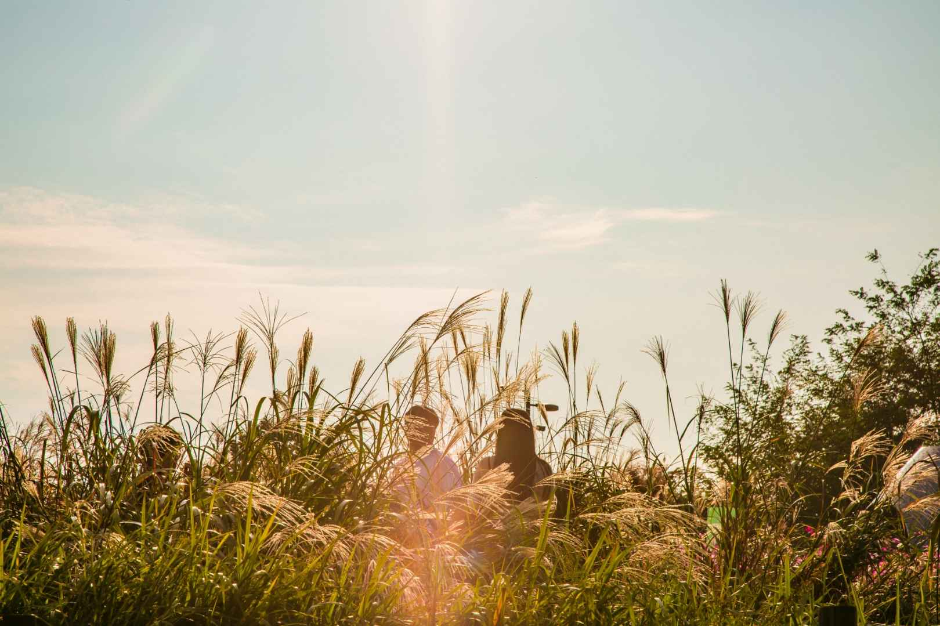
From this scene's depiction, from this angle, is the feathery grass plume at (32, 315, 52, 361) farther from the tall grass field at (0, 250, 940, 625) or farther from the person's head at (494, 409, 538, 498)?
the person's head at (494, 409, 538, 498)

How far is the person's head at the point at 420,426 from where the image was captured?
11.7 ft

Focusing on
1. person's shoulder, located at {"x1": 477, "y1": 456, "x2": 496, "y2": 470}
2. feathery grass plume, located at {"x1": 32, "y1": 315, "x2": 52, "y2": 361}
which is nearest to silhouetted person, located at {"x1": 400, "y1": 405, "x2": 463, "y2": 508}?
person's shoulder, located at {"x1": 477, "y1": 456, "x2": 496, "y2": 470}

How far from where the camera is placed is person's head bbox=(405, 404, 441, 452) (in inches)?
Result: 141

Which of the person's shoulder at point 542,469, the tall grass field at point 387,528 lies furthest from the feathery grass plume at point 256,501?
A: the person's shoulder at point 542,469

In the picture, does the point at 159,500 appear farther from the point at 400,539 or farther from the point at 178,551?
the point at 400,539

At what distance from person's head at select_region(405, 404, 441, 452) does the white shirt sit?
0.09 meters

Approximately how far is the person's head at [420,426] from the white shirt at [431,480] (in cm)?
9

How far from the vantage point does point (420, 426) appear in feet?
13.2

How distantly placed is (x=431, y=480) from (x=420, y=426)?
2.16 feet

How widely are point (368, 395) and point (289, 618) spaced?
1.38 m

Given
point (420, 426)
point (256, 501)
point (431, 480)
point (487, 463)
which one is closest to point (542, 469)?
point (487, 463)

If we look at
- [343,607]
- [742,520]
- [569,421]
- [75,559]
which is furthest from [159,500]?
[742,520]

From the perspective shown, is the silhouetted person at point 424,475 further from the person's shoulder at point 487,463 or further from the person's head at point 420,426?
the person's shoulder at point 487,463

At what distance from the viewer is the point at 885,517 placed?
4.04 meters
